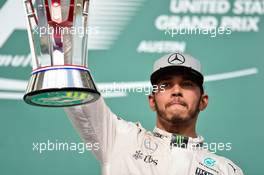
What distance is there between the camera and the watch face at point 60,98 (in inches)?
53.9

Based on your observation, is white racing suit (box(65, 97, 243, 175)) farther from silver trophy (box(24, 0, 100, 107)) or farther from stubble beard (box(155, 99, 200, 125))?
silver trophy (box(24, 0, 100, 107))

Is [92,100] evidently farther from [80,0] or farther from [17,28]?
[17,28]

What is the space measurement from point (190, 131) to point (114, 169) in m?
0.27

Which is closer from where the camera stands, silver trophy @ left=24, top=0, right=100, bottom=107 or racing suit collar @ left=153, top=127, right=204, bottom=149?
silver trophy @ left=24, top=0, right=100, bottom=107

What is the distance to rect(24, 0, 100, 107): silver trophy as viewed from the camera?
1.37 metres

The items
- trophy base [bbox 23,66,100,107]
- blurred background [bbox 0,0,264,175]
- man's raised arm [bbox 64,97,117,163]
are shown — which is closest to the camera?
trophy base [bbox 23,66,100,107]

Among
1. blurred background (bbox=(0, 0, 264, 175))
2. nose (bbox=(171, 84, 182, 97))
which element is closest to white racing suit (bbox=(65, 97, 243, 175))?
nose (bbox=(171, 84, 182, 97))

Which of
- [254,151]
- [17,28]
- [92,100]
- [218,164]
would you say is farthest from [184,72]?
[17,28]

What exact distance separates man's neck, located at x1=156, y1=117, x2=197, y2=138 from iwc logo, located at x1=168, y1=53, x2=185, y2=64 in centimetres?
17

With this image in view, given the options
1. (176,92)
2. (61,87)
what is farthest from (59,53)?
(176,92)

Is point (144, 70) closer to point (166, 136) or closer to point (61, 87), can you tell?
point (166, 136)

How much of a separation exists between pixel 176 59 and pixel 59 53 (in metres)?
0.49

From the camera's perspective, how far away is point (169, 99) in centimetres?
171

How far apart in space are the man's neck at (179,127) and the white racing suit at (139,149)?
0.02 meters
